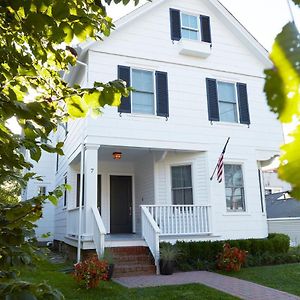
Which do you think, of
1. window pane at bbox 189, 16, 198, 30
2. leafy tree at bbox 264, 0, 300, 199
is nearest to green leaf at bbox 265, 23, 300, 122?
leafy tree at bbox 264, 0, 300, 199

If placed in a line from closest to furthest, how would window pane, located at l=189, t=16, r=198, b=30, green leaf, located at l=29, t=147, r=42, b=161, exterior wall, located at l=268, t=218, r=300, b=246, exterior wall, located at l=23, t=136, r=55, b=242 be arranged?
green leaf, located at l=29, t=147, r=42, b=161 → window pane, located at l=189, t=16, r=198, b=30 → exterior wall, located at l=23, t=136, r=55, b=242 → exterior wall, located at l=268, t=218, r=300, b=246

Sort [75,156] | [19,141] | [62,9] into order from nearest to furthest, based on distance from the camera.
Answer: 1. [62,9]
2. [19,141]
3. [75,156]

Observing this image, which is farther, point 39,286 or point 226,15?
point 226,15

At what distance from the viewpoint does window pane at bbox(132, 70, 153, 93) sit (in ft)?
38.7

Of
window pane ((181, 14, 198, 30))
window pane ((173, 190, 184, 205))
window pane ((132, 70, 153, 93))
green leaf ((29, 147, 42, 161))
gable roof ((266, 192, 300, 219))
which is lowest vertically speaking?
green leaf ((29, 147, 42, 161))

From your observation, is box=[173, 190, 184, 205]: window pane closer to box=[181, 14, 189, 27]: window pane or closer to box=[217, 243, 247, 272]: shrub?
box=[217, 243, 247, 272]: shrub

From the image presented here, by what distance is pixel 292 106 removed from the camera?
0.41m

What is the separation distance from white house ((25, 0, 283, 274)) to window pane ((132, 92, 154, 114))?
31 millimetres

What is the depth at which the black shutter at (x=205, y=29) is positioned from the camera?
1316cm

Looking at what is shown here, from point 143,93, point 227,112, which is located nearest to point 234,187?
point 227,112

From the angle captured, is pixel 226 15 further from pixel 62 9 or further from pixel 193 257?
pixel 62 9

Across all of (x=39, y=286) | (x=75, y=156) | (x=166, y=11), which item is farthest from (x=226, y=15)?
(x=39, y=286)

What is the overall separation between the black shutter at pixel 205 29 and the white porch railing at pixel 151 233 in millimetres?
6331

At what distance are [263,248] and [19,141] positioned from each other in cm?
1095
